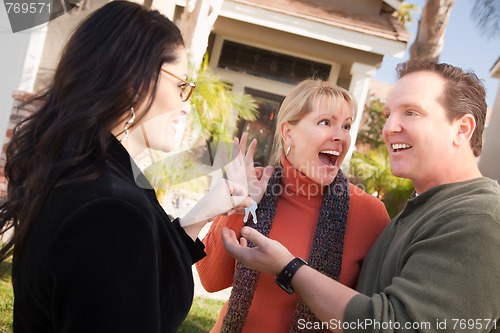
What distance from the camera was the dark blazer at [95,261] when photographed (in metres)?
1.35

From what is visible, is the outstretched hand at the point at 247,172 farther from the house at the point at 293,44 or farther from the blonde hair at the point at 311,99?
the house at the point at 293,44

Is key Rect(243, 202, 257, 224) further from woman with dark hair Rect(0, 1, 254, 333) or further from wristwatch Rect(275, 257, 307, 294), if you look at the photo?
woman with dark hair Rect(0, 1, 254, 333)

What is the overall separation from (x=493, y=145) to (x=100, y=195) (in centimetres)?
1160

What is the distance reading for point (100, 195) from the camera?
54.2 inches

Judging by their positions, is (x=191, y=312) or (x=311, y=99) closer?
(x=311, y=99)

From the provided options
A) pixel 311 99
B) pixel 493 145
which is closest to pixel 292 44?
pixel 493 145

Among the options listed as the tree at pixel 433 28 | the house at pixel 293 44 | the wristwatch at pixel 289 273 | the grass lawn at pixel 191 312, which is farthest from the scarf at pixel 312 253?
the tree at pixel 433 28

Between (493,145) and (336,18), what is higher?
→ (336,18)

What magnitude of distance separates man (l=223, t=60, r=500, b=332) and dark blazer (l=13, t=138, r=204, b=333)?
68 centimetres

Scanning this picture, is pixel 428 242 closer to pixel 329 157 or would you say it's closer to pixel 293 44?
pixel 329 157

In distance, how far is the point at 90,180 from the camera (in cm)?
142

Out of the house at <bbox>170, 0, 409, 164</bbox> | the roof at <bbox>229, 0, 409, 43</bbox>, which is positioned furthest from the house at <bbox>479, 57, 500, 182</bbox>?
the roof at <bbox>229, 0, 409, 43</bbox>

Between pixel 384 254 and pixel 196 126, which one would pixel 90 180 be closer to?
pixel 384 254

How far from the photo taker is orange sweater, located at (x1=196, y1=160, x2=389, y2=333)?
243 cm
